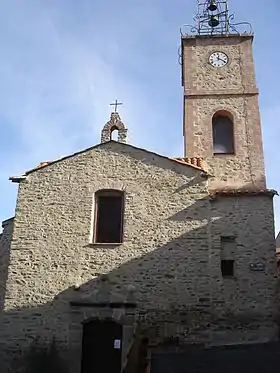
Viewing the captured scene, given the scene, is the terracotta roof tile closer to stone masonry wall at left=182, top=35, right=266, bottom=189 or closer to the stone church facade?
the stone church facade

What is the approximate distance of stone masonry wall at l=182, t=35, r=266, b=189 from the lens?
1390cm

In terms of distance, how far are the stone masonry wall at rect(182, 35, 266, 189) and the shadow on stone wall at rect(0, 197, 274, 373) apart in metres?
2.65

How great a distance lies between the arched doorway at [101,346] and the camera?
11398mm

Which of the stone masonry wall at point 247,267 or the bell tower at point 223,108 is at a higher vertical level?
the bell tower at point 223,108

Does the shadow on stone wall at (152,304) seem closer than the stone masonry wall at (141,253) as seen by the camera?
Yes

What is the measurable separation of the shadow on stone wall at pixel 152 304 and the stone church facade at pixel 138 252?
3 cm

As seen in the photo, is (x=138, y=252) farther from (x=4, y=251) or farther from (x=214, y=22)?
(x=214, y=22)

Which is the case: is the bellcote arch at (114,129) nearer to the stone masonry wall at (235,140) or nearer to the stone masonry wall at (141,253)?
the stone masonry wall at (141,253)

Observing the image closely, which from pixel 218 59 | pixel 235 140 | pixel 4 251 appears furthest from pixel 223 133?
pixel 4 251

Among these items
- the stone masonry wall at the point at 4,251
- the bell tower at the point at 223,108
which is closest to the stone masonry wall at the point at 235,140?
the bell tower at the point at 223,108

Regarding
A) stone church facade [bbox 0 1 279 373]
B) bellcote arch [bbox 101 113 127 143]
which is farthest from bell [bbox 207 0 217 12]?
stone church facade [bbox 0 1 279 373]

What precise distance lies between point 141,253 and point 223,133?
531cm

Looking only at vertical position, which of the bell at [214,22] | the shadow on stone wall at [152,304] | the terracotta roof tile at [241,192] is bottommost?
the shadow on stone wall at [152,304]

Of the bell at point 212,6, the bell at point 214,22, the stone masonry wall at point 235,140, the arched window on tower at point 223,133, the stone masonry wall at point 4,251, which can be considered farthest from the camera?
the bell at point 212,6
